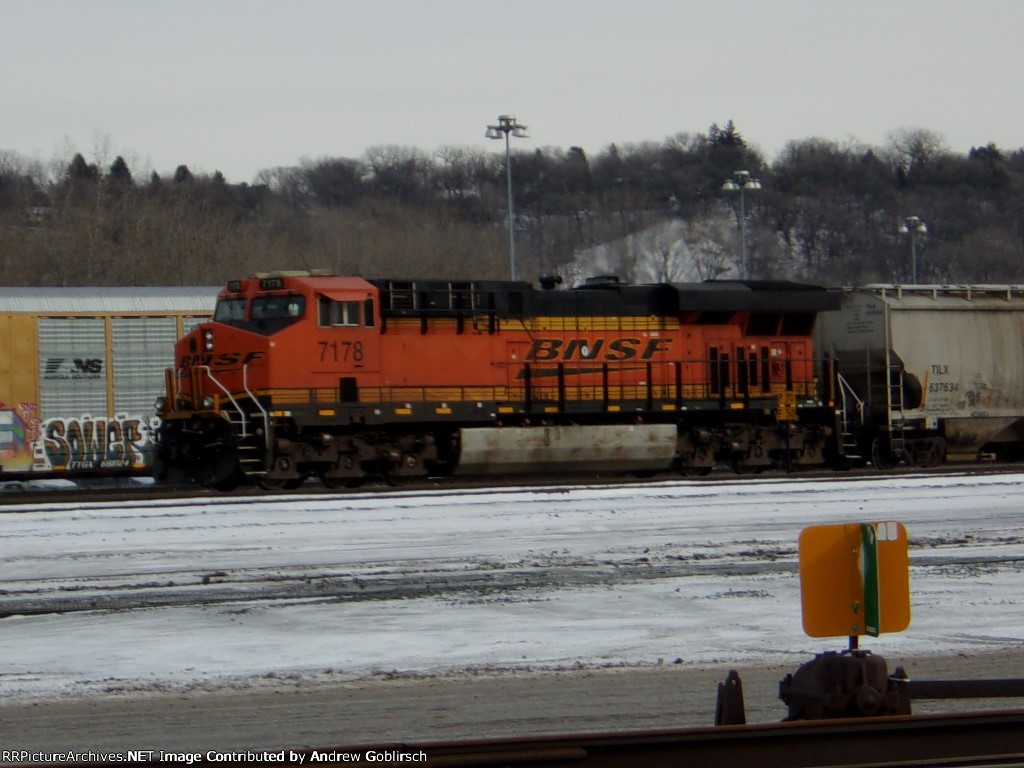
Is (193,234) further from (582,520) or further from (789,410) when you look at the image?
(582,520)

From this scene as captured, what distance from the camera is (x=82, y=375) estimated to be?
2420 cm

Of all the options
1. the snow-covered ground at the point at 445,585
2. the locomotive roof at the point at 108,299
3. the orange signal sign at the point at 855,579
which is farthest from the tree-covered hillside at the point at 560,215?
the orange signal sign at the point at 855,579

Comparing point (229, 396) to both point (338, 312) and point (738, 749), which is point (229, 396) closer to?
point (338, 312)

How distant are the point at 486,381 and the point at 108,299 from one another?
780 centimetres

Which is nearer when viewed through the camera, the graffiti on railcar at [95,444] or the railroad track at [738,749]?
the railroad track at [738,749]

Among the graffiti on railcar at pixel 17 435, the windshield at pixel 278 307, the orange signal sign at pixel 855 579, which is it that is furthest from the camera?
the graffiti on railcar at pixel 17 435

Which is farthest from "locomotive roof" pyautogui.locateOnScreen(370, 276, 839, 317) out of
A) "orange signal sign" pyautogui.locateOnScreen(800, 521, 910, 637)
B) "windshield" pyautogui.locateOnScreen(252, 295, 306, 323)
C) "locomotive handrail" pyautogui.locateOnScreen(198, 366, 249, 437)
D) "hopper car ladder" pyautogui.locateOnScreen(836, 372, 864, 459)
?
"orange signal sign" pyautogui.locateOnScreen(800, 521, 910, 637)

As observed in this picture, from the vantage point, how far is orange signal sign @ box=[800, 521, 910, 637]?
20.0ft

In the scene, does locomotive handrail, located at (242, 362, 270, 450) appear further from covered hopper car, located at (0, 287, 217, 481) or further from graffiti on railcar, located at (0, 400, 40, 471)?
graffiti on railcar, located at (0, 400, 40, 471)

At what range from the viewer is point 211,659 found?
28.6ft

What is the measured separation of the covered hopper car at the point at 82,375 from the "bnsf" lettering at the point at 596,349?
6902 mm

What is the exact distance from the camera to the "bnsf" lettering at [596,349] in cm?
2344

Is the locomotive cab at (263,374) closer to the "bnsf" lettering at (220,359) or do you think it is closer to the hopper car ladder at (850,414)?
the "bnsf" lettering at (220,359)

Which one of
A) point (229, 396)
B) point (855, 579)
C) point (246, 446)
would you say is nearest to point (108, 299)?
point (229, 396)
